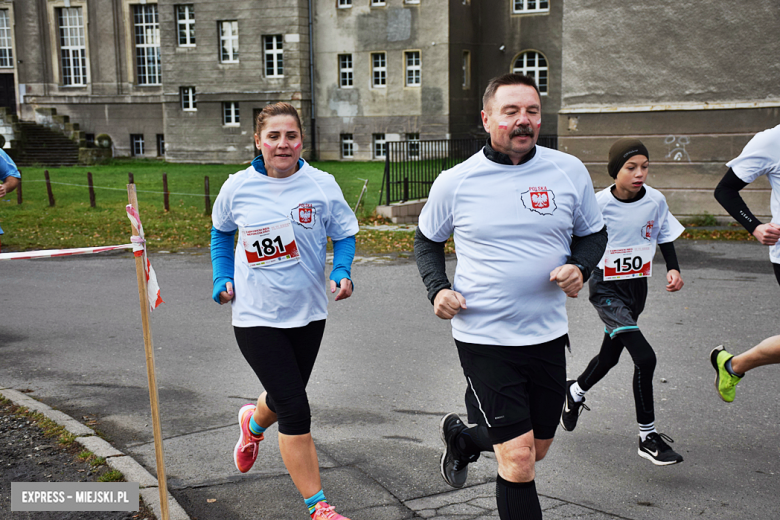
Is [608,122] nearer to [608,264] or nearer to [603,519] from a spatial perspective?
[608,264]

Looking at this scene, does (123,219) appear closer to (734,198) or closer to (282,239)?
(282,239)

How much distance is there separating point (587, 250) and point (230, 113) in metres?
40.2

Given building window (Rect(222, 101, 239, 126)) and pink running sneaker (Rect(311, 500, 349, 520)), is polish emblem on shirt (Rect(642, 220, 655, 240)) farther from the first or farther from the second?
building window (Rect(222, 101, 239, 126))

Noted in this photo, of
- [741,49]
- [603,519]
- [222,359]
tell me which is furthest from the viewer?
[741,49]

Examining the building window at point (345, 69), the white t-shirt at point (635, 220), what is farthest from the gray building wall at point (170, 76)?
the white t-shirt at point (635, 220)

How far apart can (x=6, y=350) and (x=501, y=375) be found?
589 cm

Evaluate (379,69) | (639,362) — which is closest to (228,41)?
(379,69)

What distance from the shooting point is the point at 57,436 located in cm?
513

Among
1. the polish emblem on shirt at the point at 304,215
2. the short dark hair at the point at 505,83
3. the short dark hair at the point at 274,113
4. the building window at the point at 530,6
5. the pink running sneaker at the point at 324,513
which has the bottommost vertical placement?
the pink running sneaker at the point at 324,513

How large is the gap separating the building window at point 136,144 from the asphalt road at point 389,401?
118 ft

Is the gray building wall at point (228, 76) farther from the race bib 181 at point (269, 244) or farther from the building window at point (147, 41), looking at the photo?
the race bib 181 at point (269, 244)

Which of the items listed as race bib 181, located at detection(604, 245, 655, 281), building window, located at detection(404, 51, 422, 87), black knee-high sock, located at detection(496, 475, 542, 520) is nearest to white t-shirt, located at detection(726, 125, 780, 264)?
race bib 181, located at detection(604, 245, 655, 281)

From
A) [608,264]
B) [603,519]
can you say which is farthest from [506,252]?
[608,264]

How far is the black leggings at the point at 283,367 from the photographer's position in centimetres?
389
